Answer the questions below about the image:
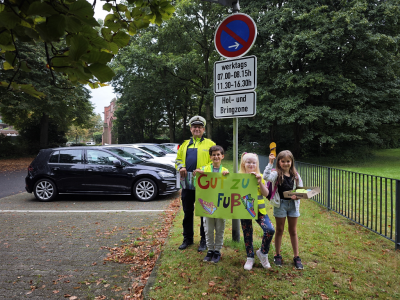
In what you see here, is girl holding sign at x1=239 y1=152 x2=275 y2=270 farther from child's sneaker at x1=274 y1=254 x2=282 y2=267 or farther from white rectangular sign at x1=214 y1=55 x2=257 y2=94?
white rectangular sign at x1=214 y1=55 x2=257 y2=94

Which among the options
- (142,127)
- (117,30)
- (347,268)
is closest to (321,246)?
(347,268)

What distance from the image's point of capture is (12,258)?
13.1ft

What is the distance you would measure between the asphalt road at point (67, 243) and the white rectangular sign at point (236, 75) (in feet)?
9.09

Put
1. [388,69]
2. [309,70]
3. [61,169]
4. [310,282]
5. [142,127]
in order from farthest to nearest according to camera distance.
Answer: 1. [142,127]
2. [309,70]
3. [388,69]
4. [61,169]
5. [310,282]

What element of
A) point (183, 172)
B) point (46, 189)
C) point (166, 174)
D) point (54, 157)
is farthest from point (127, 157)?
point (183, 172)

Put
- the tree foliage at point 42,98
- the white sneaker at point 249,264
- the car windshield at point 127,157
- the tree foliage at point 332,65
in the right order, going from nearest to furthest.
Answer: the white sneaker at point 249,264 < the car windshield at point 127,157 < the tree foliage at point 332,65 < the tree foliage at point 42,98

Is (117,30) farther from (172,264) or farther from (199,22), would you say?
(199,22)

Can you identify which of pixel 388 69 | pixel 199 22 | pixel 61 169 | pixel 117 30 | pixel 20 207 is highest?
pixel 199 22

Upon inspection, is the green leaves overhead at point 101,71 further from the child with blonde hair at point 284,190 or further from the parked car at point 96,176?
the parked car at point 96,176

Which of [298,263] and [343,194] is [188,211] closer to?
[298,263]

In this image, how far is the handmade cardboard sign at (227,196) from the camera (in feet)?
10.7

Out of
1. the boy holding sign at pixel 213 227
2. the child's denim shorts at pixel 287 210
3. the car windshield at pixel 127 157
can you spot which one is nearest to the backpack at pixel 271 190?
the child's denim shorts at pixel 287 210

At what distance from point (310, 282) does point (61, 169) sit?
7321mm

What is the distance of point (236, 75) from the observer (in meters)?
3.64
